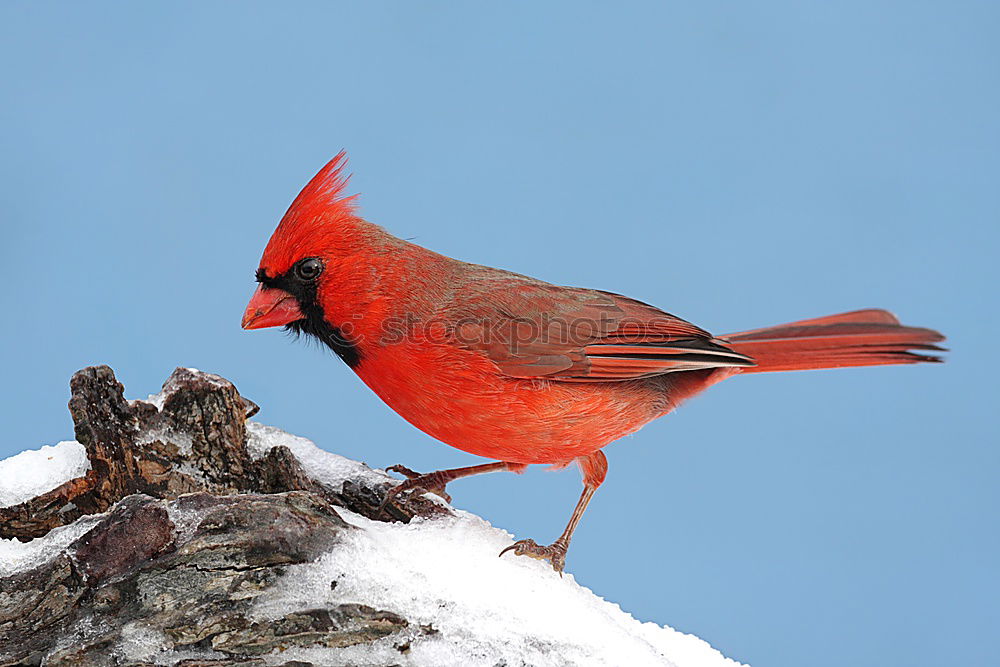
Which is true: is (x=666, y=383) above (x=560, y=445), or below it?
above

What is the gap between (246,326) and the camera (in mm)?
2199

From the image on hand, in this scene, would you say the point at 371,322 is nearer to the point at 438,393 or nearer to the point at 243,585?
the point at 438,393

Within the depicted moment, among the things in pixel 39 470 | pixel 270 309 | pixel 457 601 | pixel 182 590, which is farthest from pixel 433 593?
pixel 39 470

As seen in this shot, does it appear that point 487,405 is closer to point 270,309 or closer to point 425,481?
point 425,481

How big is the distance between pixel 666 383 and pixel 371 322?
748mm

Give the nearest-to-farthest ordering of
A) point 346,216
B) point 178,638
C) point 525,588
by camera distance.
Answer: point 178,638
point 525,588
point 346,216

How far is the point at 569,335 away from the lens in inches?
92.6

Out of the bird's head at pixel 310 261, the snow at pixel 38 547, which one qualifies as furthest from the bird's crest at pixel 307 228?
the snow at pixel 38 547

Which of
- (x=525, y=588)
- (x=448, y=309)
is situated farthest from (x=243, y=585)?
(x=448, y=309)

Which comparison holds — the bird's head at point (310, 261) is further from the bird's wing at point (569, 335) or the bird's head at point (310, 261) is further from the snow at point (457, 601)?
the snow at point (457, 601)

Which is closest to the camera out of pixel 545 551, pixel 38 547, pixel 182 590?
pixel 182 590

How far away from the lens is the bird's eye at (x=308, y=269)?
7.14ft

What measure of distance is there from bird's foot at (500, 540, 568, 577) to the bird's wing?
374 millimetres

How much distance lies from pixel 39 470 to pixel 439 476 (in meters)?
0.89
